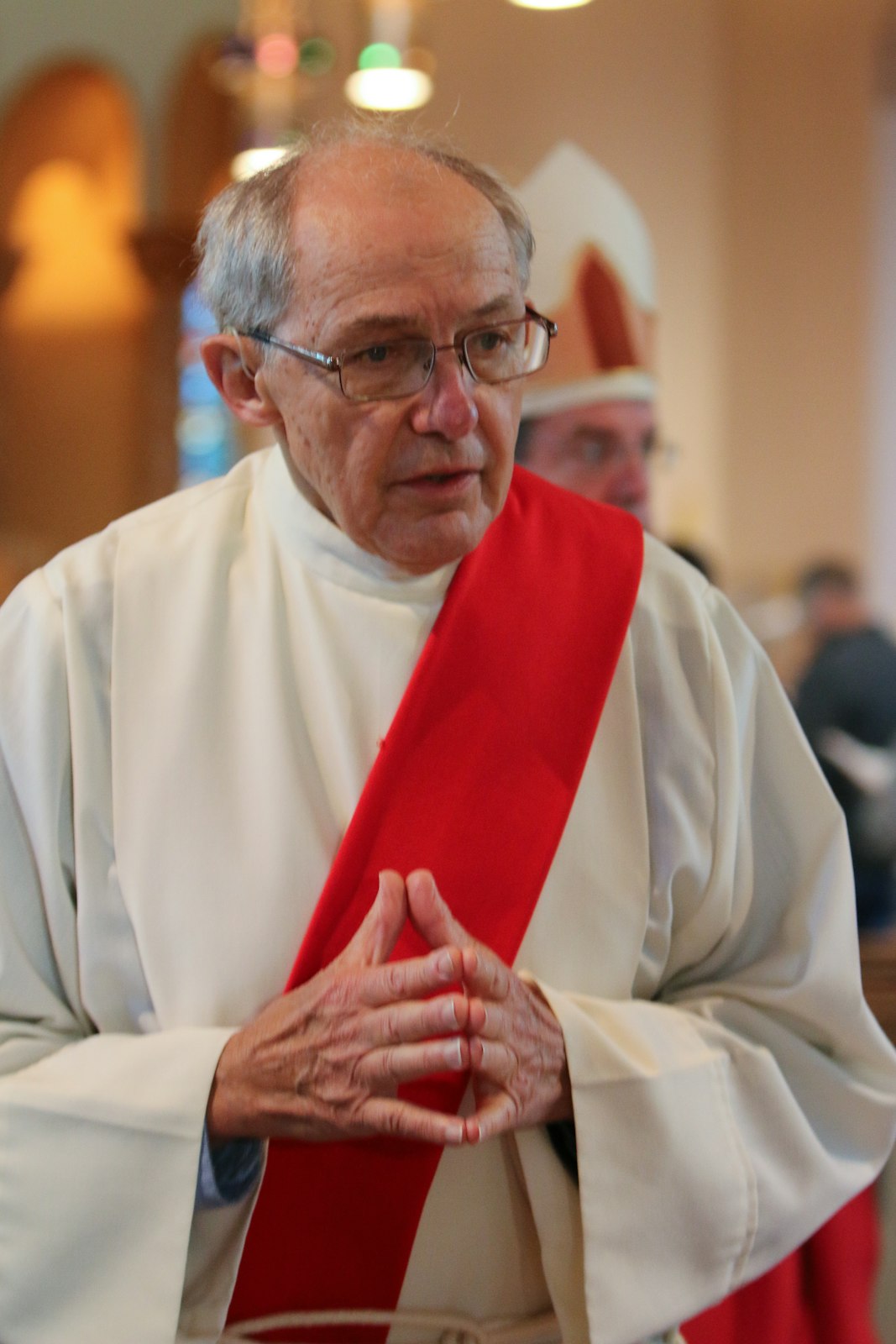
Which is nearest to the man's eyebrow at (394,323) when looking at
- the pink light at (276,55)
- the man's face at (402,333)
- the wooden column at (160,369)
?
the man's face at (402,333)

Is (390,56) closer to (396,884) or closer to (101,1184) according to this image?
(396,884)

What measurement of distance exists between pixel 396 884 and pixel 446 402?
48 cm

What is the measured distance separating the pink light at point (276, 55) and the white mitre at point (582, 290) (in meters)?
3.35

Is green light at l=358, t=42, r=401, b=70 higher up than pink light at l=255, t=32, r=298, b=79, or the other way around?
pink light at l=255, t=32, r=298, b=79

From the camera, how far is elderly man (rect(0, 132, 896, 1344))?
1510mm

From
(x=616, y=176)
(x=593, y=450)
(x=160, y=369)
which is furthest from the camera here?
(x=616, y=176)

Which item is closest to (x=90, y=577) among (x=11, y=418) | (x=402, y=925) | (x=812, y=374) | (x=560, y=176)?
(x=402, y=925)

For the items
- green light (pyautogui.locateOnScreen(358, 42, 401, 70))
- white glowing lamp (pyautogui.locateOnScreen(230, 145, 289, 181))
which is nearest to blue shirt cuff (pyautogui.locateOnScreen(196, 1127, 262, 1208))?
white glowing lamp (pyautogui.locateOnScreen(230, 145, 289, 181))

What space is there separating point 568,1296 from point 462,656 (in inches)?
27.1

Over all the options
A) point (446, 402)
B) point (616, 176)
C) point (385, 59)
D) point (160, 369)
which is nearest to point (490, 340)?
point (446, 402)

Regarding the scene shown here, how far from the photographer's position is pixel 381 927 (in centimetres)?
147

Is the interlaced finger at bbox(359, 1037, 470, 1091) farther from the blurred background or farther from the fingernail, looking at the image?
the blurred background

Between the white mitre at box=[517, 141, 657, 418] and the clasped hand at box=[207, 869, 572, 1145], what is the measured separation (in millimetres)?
1282

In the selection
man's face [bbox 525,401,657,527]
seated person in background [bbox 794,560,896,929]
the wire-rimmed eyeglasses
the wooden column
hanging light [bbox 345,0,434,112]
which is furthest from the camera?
the wooden column
